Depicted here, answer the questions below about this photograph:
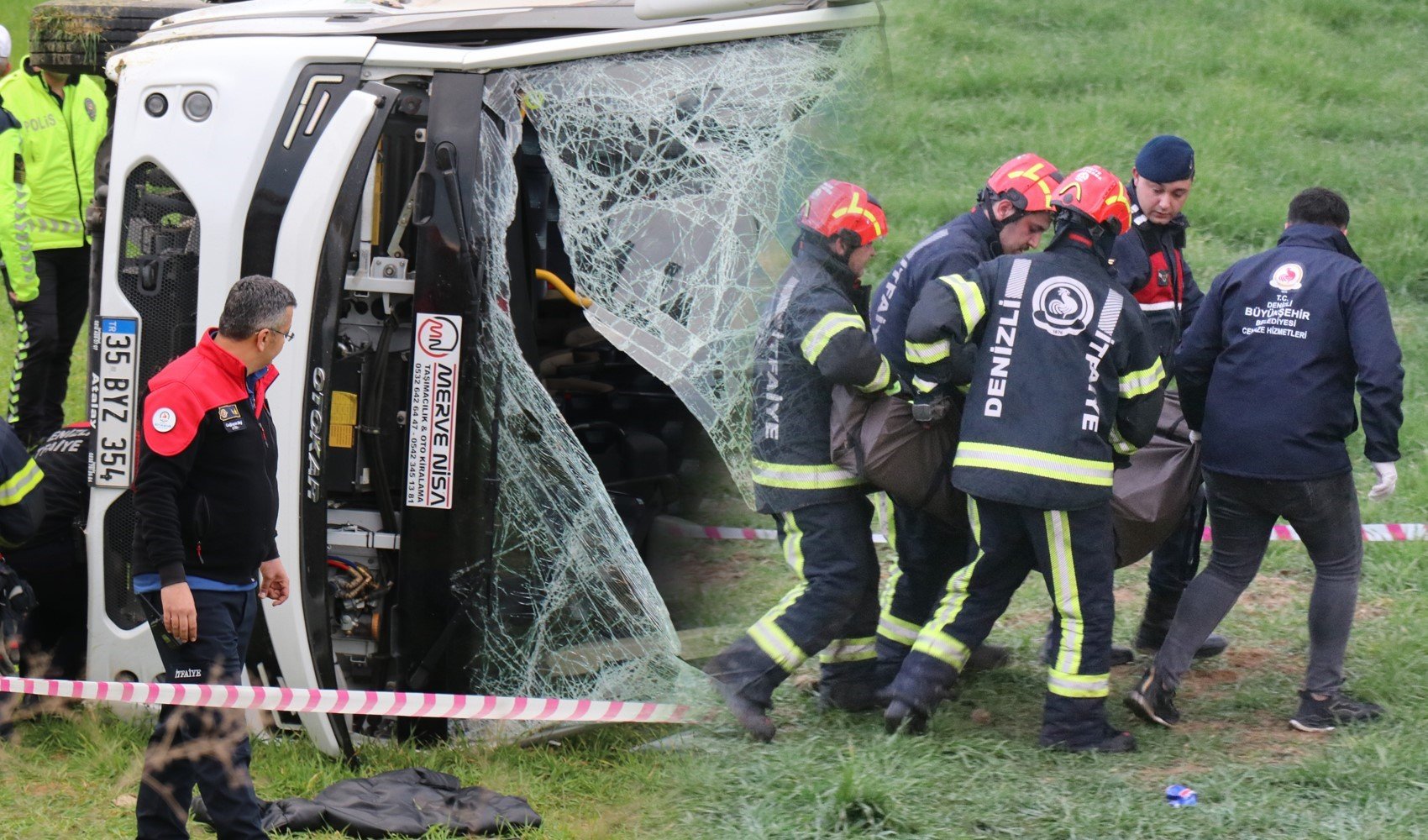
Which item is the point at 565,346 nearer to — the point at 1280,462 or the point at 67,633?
the point at 67,633

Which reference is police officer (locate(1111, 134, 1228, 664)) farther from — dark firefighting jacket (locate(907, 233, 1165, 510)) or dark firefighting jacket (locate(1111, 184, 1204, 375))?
dark firefighting jacket (locate(907, 233, 1165, 510))

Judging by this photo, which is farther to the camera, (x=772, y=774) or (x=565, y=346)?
(x=565, y=346)

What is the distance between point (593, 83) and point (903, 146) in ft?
19.1

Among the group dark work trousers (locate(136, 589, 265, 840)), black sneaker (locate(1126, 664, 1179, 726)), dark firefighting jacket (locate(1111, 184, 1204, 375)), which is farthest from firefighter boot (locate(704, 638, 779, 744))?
dark firefighting jacket (locate(1111, 184, 1204, 375))

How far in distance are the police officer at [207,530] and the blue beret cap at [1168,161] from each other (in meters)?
2.83

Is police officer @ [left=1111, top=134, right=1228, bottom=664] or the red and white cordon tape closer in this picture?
the red and white cordon tape

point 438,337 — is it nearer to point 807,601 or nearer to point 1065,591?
point 807,601

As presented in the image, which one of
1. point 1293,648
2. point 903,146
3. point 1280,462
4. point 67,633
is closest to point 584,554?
point 67,633

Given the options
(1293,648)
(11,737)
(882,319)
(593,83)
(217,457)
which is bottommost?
(11,737)

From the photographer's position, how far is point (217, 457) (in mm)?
3814

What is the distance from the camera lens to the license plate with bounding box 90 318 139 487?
4430 millimetres

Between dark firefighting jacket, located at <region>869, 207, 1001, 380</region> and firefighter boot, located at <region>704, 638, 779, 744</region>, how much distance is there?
993 millimetres

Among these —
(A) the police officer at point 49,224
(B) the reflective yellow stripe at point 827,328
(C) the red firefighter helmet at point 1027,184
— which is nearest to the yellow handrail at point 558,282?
(B) the reflective yellow stripe at point 827,328

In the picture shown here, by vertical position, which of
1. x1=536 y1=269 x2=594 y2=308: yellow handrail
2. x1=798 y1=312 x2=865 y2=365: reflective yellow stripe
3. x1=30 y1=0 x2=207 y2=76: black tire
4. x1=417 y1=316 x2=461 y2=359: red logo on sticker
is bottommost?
x1=417 y1=316 x2=461 y2=359: red logo on sticker
